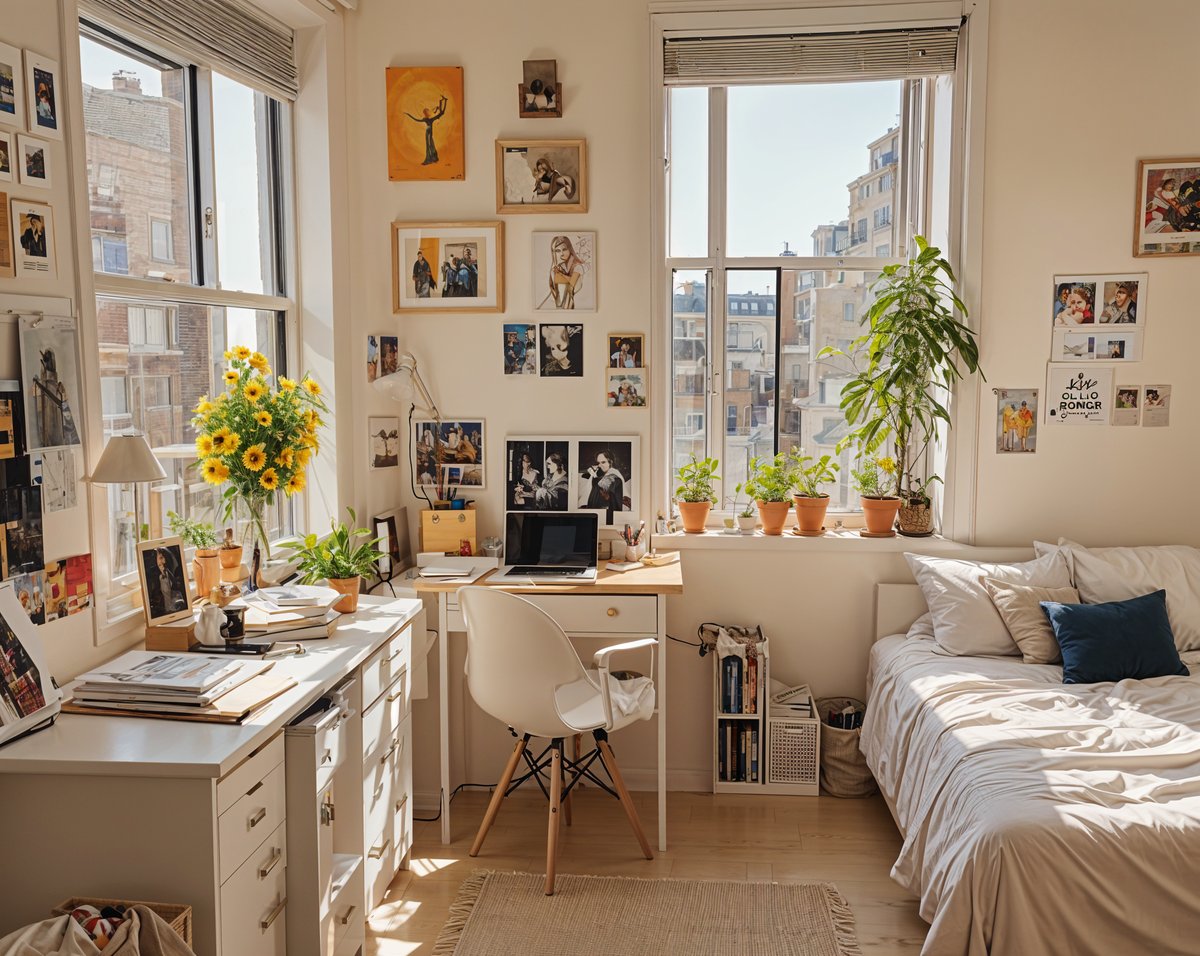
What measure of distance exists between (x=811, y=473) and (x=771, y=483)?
0.17 metres

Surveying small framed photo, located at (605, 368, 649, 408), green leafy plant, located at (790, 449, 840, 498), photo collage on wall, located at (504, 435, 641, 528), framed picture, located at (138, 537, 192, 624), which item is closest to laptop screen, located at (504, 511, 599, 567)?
photo collage on wall, located at (504, 435, 641, 528)

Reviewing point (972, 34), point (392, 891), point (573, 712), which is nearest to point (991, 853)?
point (573, 712)

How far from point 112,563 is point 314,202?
1478 millimetres

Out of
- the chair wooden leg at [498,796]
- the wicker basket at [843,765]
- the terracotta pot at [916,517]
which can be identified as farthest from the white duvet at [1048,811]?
the chair wooden leg at [498,796]

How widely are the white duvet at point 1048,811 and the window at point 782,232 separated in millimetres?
1242

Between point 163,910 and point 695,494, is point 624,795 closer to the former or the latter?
point 695,494

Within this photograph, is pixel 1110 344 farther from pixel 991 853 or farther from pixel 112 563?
A: pixel 112 563

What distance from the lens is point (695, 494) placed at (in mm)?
3838

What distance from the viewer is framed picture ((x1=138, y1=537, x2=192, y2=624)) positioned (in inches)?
98.7

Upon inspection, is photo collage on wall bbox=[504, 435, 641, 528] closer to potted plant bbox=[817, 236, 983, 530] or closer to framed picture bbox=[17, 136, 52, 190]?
potted plant bbox=[817, 236, 983, 530]

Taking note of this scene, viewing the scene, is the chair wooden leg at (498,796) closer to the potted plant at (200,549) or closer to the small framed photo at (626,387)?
the potted plant at (200,549)

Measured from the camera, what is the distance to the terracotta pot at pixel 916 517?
379 centimetres

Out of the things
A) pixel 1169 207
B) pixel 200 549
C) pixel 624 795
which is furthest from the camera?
pixel 1169 207

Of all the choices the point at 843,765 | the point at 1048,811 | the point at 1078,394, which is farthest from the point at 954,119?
the point at 1048,811
